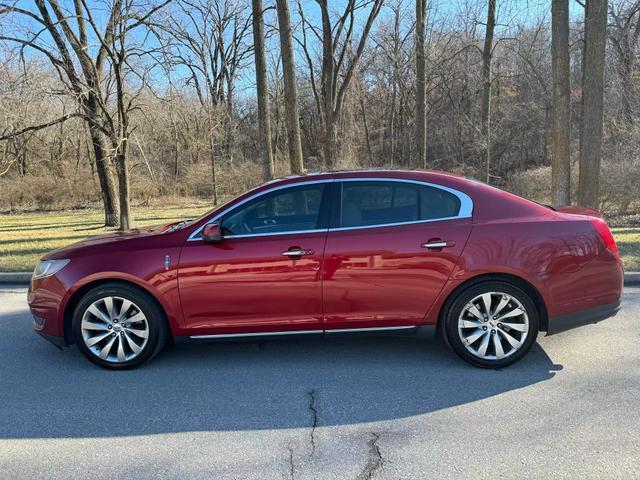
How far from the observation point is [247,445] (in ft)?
9.90

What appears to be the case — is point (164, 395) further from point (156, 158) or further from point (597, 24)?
point (156, 158)

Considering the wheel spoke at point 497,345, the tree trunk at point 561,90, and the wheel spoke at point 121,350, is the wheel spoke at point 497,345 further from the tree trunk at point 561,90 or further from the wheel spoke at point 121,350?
the tree trunk at point 561,90

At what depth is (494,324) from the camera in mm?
3957

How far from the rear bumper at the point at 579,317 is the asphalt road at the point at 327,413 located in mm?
349

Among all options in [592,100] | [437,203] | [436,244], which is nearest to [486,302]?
[436,244]

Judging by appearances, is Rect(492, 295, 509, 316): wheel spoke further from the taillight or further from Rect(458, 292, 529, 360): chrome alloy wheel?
the taillight

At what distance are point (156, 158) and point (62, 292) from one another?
34176 mm

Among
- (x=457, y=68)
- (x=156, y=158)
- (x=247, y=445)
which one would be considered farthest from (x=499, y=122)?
(x=247, y=445)

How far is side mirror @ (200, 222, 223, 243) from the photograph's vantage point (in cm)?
397

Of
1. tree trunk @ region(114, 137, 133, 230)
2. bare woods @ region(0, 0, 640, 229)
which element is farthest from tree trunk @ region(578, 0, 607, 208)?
tree trunk @ region(114, 137, 133, 230)

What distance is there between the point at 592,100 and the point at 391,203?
7788 mm

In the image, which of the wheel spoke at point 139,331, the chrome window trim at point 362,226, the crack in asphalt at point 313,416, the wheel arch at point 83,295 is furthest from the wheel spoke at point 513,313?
the wheel spoke at point 139,331

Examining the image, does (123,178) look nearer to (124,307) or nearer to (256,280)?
(124,307)

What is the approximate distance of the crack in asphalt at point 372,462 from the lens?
2674 mm
